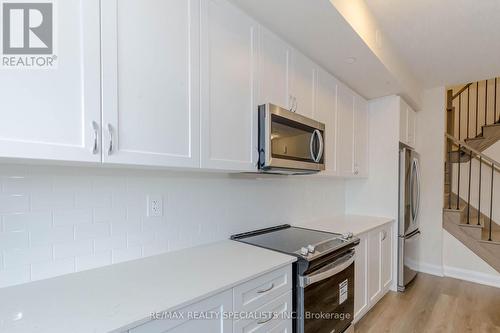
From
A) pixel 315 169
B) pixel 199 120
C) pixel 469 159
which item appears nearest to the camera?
pixel 199 120

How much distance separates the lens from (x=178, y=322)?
0.98 metres

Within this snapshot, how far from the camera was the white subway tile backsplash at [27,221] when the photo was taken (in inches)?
41.6

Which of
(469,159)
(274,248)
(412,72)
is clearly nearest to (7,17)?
(274,248)

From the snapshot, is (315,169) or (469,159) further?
(469,159)

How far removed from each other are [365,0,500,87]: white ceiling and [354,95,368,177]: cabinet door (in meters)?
0.61

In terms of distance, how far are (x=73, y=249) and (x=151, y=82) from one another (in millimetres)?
827

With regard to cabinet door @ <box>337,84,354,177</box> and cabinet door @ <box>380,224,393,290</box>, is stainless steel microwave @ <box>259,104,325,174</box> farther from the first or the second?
cabinet door @ <box>380,224,393,290</box>

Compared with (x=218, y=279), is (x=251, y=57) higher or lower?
higher

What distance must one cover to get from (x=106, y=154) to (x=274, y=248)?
1094 mm

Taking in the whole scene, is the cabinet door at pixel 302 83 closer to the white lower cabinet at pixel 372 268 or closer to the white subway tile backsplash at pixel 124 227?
the white lower cabinet at pixel 372 268

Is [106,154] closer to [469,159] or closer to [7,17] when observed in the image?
[7,17]

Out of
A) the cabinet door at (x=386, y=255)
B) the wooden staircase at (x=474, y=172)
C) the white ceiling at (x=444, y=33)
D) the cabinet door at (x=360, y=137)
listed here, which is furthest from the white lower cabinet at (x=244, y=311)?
the wooden staircase at (x=474, y=172)

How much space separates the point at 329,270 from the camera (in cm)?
164
